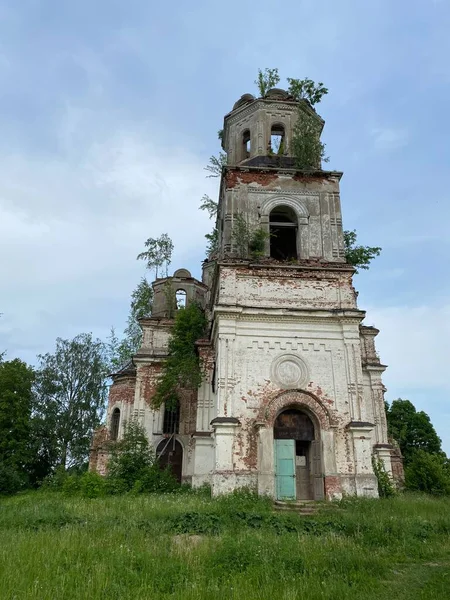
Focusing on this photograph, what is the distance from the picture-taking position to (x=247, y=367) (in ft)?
49.6

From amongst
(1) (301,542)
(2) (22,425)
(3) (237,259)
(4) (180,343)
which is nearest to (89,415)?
(2) (22,425)

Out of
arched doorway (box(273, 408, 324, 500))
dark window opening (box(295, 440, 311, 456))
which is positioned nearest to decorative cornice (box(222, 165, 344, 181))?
arched doorway (box(273, 408, 324, 500))

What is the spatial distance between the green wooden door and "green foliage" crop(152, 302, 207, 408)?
16.3 ft

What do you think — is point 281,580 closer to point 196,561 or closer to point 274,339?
point 196,561

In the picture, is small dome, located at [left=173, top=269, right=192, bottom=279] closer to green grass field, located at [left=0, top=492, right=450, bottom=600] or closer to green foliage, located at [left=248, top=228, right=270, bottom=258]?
green foliage, located at [left=248, top=228, right=270, bottom=258]

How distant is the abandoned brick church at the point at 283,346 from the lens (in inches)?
559

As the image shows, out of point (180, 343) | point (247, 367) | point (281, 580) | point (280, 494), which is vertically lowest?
point (281, 580)

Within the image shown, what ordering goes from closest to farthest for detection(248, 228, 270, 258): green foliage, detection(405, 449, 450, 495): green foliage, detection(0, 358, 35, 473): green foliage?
detection(248, 228, 270, 258): green foliage → detection(405, 449, 450, 495): green foliage → detection(0, 358, 35, 473): green foliage

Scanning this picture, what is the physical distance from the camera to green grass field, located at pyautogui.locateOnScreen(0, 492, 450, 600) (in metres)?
6.00

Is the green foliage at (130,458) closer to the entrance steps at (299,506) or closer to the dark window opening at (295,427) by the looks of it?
the dark window opening at (295,427)

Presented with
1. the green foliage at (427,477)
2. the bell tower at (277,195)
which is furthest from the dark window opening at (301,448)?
the green foliage at (427,477)

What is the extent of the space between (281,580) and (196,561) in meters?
1.35

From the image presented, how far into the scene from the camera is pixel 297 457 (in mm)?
14961

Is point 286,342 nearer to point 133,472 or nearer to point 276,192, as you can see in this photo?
point 276,192
